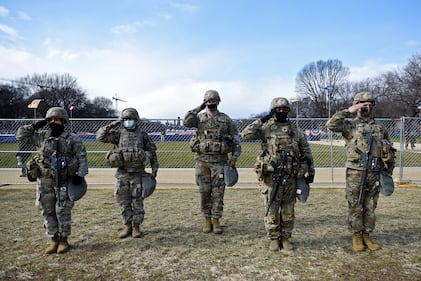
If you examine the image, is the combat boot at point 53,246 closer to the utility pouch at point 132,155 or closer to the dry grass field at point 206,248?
the dry grass field at point 206,248

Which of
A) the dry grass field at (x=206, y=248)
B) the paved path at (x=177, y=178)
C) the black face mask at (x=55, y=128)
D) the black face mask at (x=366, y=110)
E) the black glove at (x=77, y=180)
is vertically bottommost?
the dry grass field at (x=206, y=248)

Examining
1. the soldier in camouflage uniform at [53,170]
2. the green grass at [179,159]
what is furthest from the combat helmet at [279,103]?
the green grass at [179,159]

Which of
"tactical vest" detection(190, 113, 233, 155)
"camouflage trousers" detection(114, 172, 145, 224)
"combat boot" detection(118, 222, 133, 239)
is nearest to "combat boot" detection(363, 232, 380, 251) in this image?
"tactical vest" detection(190, 113, 233, 155)

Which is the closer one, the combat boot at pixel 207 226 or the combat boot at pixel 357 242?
the combat boot at pixel 357 242

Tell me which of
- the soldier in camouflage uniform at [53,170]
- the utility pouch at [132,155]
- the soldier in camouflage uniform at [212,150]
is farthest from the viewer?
the soldier in camouflage uniform at [212,150]

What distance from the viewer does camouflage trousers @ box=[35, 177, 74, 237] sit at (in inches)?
163

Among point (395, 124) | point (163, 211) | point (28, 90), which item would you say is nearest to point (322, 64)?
point (28, 90)

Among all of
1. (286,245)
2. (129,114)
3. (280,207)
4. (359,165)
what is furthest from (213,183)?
(359,165)

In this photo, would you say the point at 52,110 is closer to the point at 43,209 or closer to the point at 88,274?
the point at 43,209

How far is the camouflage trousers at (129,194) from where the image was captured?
4.68 metres

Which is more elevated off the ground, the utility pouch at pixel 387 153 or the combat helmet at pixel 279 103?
the combat helmet at pixel 279 103

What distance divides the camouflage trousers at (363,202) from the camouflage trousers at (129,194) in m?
2.90

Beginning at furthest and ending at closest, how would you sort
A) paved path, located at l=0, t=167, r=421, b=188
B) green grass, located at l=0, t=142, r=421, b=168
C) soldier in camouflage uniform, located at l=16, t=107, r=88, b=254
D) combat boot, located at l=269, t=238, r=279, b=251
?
green grass, located at l=0, t=142, r=421, b=168
paved path, located at l=0, t=167, r=421, b=188
combat boot, located at l=269, t=238, r=279, b=251
soldier in camouflage uniform, located at l=16, t=107, r=88, b=254

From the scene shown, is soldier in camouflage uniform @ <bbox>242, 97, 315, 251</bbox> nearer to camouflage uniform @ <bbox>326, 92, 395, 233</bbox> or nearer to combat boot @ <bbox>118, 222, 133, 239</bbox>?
camouflage uniform @ <bbox>326, 92, 395, 233</bbox>
